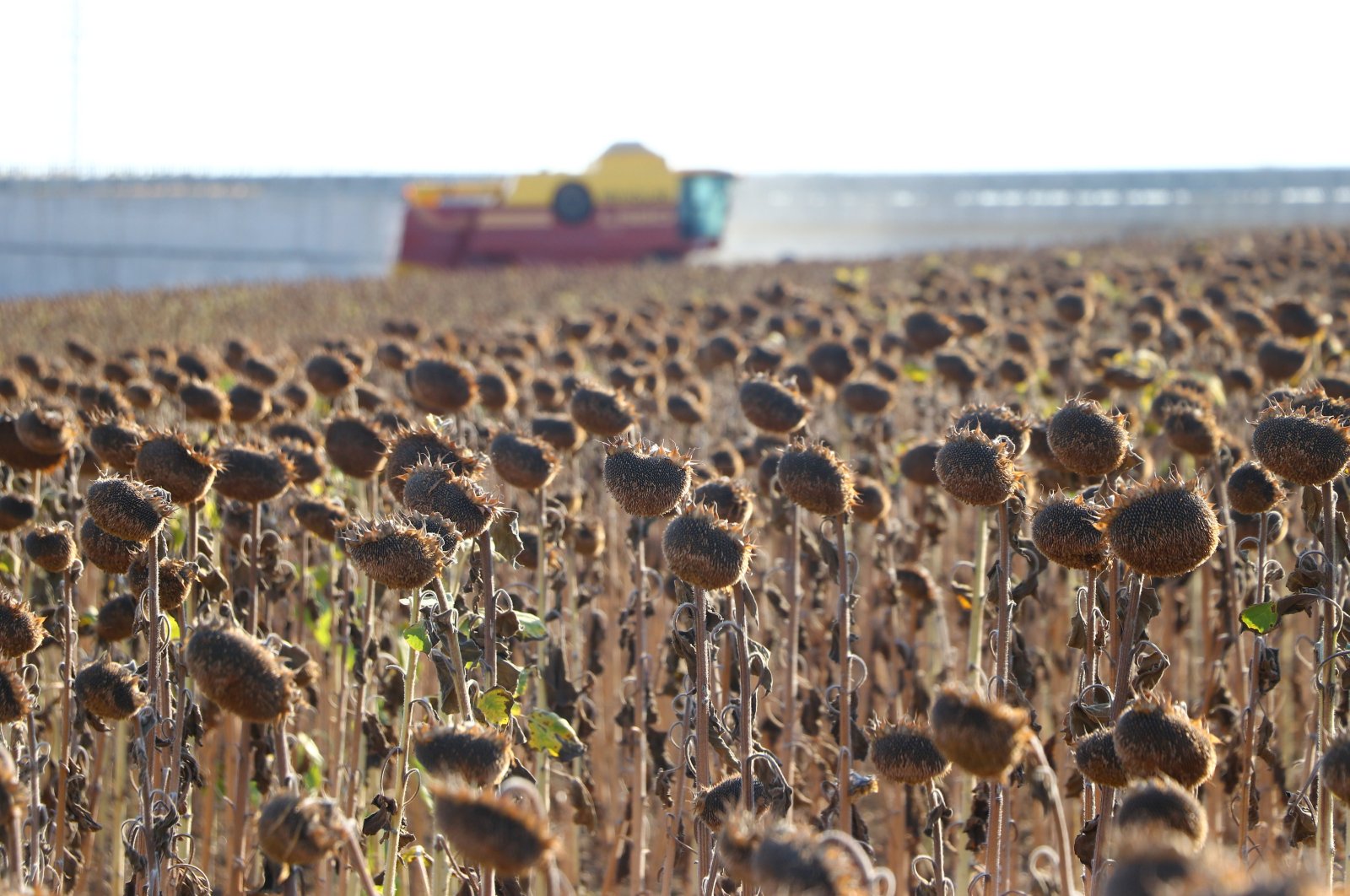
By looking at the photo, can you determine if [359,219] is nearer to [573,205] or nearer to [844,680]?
[573,205]

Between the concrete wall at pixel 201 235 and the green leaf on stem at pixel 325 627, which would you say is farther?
the concrete wall at pixel 201 235

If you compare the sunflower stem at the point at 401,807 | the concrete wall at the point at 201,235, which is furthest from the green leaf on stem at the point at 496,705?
the concrete wall at the point at 201,235

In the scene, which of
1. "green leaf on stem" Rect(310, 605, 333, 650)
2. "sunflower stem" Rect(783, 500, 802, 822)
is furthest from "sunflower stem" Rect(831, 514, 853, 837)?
"green leaf on stem" Rect(310, 605, 333, 650)

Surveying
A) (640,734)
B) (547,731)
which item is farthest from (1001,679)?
(640,734)

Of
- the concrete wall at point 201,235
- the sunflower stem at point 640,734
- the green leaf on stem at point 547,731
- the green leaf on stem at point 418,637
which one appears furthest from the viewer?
the concrete wall at point 201,235

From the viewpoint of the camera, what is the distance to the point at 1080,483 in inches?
168

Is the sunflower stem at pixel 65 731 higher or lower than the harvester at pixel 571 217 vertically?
lower

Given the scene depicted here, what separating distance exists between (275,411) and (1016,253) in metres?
19.7

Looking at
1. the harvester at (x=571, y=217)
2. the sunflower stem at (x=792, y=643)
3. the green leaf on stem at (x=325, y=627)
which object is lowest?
the sunflower stem at (x=792, y=643)

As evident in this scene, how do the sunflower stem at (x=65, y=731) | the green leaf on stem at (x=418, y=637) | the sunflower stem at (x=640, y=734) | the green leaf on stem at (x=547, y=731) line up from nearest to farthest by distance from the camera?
the green leaf on stem at (x=418, y=637), the green leaf on stem at (x=547, y=731), the sunflower stem at (x=65, y=731), the sunflower stem at (x=640, y=734)

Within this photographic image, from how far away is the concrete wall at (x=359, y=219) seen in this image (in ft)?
151

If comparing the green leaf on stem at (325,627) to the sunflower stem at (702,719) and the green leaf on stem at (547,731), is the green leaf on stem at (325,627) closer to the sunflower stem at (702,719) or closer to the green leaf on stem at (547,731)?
the green leaf on stem at (547,731)

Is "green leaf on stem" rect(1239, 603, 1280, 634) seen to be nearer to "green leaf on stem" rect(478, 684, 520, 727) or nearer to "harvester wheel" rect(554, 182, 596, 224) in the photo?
"green leaf on stem" rect(478, 684, 520, 727)

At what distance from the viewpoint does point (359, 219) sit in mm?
46219
